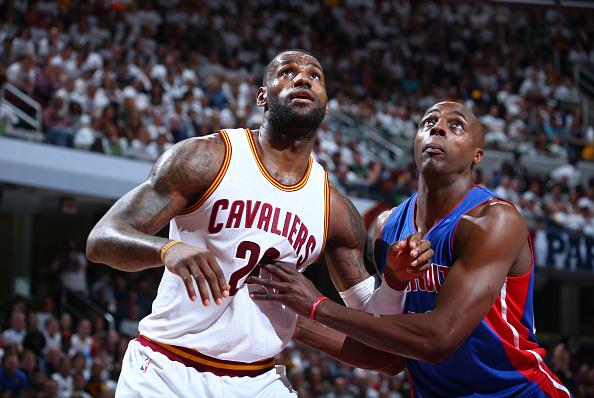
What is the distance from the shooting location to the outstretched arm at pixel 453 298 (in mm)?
4043

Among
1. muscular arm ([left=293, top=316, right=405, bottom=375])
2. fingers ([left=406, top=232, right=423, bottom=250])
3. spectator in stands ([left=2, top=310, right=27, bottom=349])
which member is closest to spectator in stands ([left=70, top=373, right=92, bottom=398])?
spectator in stands ([left=2, top=310, right=27, bottom=349])

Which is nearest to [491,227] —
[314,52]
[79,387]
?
[79,387]

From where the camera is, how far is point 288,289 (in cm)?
425

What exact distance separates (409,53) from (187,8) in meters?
5.34

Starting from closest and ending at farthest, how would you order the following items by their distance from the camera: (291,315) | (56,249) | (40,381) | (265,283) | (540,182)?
(265,283), (291,315), (40,381), (540,182), (56,249)

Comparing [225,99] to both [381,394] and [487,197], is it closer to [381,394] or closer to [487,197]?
[381,394]

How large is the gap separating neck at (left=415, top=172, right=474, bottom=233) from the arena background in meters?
5.83

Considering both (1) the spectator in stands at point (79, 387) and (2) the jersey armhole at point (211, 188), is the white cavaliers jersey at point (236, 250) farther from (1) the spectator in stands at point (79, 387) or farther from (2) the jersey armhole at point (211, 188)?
(1) the spectator in stands at point (79, 387)

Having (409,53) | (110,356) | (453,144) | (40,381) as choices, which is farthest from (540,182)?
(453,144)

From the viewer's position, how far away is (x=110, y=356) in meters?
11.8

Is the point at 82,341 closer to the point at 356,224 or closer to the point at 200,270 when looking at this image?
the point at 356,224

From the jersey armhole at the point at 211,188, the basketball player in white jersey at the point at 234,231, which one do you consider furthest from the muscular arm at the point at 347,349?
the jersey armhole at the point at 211,188

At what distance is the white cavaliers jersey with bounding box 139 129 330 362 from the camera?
4.43 m

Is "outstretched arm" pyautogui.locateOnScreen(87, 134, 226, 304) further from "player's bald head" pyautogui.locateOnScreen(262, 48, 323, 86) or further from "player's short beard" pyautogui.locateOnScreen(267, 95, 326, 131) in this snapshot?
"player's bald head" pyautogui.locateOnScreen(262, 48, 323, 86)
